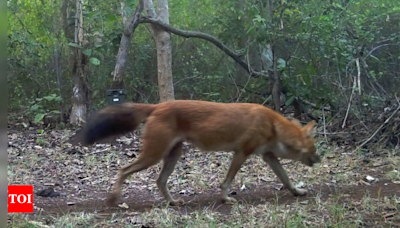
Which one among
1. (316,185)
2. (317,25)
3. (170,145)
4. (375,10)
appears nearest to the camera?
(170,145)

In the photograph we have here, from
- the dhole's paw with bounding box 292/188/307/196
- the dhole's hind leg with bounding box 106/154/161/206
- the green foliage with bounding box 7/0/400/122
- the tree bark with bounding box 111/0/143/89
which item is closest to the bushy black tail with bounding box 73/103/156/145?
the dhole's hind leg with bounding box 106/154/161/206

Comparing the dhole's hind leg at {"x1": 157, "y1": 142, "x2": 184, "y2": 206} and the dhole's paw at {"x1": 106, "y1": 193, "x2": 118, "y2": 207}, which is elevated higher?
the dhole's hind leg at {"x1": 157, "y1": 142, "x2": 184, "y2": 206}

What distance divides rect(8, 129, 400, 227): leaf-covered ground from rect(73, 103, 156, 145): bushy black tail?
2.61 ft

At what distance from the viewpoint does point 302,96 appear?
10.4 m

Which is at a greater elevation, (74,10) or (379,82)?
(74,10)

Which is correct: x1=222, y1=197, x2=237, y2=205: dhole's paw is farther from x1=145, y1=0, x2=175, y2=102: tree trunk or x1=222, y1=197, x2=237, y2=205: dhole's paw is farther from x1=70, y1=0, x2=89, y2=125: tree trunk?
x1=70, y1=0, x2=89, y2=125: tree trunk

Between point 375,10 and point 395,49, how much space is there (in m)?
1.52

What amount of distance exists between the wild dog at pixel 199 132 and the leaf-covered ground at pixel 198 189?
420 millimetres

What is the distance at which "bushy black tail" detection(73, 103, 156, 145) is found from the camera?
580 cm

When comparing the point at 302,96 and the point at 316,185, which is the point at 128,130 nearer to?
the point at 316,185

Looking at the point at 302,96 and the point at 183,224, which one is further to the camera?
the point at 302,96

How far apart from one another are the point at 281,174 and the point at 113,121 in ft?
7.06

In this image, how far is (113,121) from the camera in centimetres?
585

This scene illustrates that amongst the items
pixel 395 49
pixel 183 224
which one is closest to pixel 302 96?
pixel 395 49
